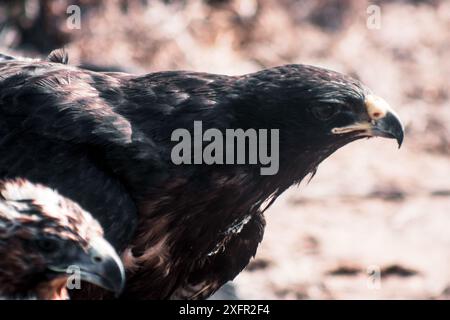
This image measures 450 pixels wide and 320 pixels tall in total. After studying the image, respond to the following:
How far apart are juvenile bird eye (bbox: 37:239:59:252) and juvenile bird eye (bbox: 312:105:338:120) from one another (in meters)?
1.76

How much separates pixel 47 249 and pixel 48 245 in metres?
0.02

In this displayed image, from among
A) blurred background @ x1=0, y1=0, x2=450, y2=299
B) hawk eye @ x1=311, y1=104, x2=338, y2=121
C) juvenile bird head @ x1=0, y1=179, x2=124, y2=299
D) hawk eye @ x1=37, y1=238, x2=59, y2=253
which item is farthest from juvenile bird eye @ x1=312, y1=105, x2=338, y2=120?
blurred background @ x1=0, y1=0, x2=450, y2=299

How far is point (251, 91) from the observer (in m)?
→ 6.79

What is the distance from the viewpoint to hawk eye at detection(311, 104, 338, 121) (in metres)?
6.77

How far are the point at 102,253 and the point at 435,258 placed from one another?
5144mm

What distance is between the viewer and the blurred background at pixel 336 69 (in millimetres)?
10062

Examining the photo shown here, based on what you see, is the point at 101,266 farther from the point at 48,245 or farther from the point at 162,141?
the point at 162,141

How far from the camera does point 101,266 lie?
5750mm

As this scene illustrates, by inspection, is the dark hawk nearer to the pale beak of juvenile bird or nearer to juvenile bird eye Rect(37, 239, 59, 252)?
the pale beak of juvenile bird

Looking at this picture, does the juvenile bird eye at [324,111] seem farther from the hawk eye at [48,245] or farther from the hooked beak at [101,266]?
the hawk eye at [48,245]
